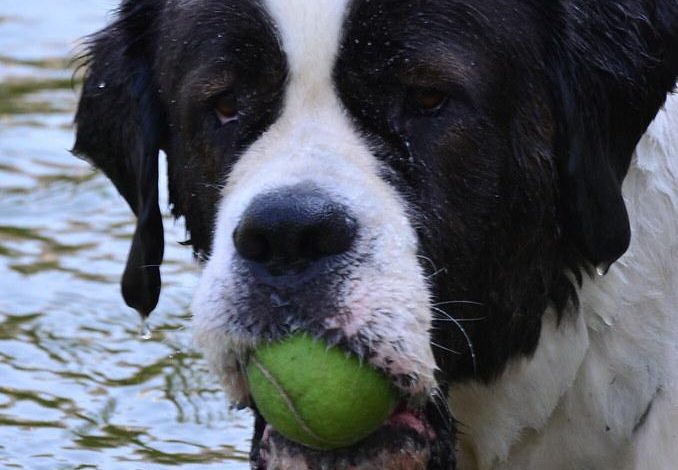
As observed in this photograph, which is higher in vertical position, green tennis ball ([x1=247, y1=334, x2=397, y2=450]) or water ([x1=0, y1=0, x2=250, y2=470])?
green tennis ball ([x1=247, y1=334, x2=397, y2=450])

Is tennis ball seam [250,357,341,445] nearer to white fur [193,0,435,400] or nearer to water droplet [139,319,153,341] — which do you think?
white fur [193,0,435,400]

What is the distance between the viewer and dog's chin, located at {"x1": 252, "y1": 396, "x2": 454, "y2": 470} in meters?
4.10

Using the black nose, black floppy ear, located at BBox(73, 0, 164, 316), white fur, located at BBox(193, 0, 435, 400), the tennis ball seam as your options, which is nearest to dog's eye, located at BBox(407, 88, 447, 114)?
white fur, located at BBox(193, 0, 435, 400)

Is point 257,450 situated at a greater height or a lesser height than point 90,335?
greater

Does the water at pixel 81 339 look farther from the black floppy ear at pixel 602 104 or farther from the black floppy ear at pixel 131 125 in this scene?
the black floppy ear at pixel 602 104

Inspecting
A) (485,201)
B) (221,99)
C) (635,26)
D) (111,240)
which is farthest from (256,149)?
(111,240)

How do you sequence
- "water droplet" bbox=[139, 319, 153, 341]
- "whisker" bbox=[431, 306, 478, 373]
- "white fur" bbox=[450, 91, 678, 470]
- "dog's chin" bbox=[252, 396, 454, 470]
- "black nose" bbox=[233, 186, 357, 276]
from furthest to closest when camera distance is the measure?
"water droplet" bbox=[139, 319, 153, 341] < "white fur" bbox=[450, 91, 678, 470] < "whisker" bbox=[431, 306, 478, 373] < "dog's chin" bbox=[252, 396, 454, 470] < "black nose" bbox=[233, 186, 357, 276]

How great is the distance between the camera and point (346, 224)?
156 inches

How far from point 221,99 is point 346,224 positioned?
60 centimetres

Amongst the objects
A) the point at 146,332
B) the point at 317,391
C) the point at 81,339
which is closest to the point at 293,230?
the point at 317,391

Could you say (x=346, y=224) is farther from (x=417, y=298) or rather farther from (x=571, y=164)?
(x=571, y=164)

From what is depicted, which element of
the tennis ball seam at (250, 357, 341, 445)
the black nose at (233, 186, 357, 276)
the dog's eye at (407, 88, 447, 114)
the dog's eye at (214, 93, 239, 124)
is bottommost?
the tennis ball seam at (250, 357, 341, 445)

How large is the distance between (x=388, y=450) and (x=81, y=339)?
8.65ft

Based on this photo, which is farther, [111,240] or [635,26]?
[111,240]
